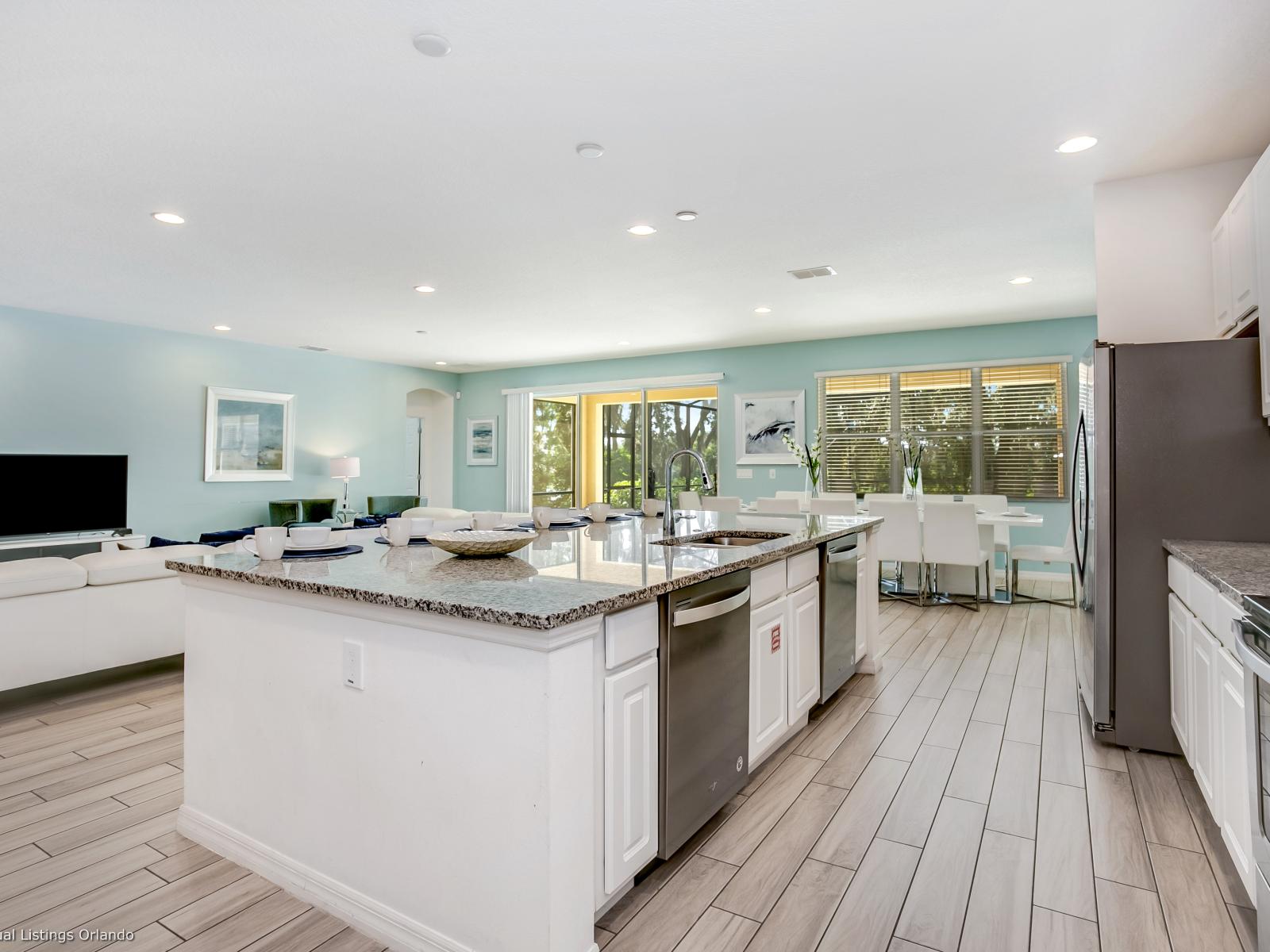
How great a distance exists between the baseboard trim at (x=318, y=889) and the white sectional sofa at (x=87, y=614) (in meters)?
1.37

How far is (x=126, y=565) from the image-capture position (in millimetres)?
3508

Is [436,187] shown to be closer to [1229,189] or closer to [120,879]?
[120,879]

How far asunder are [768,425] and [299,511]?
216 inches

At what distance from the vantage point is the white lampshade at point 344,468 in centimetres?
838

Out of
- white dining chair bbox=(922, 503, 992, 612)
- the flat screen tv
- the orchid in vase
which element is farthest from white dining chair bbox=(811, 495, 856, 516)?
the flat screen tv

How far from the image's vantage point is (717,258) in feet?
15.4

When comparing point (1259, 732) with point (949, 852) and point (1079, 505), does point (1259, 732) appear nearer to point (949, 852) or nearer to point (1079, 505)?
point (949, 852)

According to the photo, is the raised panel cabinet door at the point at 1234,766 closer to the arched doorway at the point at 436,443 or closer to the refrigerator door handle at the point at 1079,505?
the refrigerator door handle at the point at 1079,505

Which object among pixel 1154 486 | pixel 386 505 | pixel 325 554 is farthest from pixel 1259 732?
pixel 386 505

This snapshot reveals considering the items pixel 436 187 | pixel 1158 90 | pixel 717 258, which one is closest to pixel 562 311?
pixel 717 258

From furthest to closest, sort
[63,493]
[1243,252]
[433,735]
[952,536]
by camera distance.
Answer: [63,493] → [952,536] → [1243,252] → [433,735]

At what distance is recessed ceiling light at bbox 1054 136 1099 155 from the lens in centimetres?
297

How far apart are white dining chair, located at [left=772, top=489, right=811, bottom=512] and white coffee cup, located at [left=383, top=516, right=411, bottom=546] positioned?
435cm

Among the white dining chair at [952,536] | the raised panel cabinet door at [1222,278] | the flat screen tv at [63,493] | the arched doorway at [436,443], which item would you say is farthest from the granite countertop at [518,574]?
the arched doorway at [436,443]
